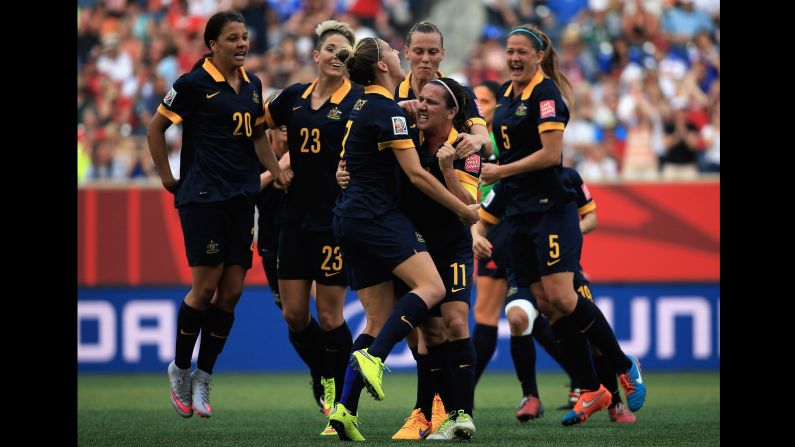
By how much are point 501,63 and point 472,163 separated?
9.60m

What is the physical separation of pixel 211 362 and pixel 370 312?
160 centimetres

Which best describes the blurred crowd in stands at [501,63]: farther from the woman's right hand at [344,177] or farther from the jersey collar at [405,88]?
the woman's right hand at [344,177]

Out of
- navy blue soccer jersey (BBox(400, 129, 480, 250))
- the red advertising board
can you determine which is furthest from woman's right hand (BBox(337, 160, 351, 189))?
the red advertising board

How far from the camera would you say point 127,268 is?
12.4 metres

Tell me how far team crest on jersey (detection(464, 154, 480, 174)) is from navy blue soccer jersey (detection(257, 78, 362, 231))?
1.21 metres

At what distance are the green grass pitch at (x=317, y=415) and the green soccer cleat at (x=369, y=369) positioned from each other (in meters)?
0.52

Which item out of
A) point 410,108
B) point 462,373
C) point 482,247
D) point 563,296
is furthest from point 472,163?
point 482,247

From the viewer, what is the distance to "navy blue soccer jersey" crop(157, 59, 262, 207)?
291 inches

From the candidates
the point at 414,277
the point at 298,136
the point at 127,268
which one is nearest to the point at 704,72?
the point at 127,268

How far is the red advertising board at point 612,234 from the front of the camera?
40.7 feet

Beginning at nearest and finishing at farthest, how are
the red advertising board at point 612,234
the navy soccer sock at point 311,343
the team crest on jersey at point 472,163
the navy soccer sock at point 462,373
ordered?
the navy soccer sock at point 462,373 → the team crest on jersey at point 472,163 → the navy soccer sock at point 311,343 → the red advertising board at point 612,234

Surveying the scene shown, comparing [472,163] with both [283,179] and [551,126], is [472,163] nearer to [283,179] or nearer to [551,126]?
[551,126]

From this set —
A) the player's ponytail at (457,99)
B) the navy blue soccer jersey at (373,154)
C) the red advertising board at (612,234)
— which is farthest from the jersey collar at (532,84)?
the red advertising board at (612,234)
